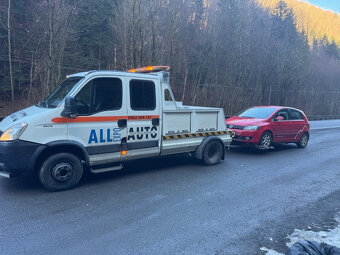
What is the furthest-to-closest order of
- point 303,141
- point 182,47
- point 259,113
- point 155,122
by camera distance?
point 182,47 < point 303,141 < point 259,113 < point 155,122

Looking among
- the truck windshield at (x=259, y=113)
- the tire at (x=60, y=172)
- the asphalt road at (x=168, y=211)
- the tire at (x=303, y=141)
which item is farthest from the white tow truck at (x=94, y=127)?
the tire at (x=303, y=141)

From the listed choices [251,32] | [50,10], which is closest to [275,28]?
[251,32]

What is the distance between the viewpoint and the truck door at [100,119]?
5098 millimetres

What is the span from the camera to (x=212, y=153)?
756cm

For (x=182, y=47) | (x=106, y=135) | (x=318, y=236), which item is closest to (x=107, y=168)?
(x=106, y=135)

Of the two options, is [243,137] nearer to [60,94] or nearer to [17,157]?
[60,94]

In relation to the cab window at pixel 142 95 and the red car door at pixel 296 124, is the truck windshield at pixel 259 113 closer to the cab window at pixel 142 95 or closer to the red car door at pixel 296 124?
the red car door at pixel 296 124

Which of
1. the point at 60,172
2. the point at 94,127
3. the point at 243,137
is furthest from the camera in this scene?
the point at 243,137

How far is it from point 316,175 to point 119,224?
5512 millimetres

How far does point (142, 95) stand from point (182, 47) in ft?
53.8

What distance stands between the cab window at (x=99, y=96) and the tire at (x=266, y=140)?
584 centimetres

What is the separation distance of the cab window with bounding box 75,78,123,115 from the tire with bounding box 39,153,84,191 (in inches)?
36.7

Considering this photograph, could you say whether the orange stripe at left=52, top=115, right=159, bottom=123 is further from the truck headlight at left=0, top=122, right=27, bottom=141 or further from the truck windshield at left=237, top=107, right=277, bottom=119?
the truck windshield at left=237, top=107, right=277, bottom=119

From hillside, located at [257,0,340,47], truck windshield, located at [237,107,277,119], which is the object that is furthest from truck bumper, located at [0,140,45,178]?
hillside, located at [257,0,340,47]
